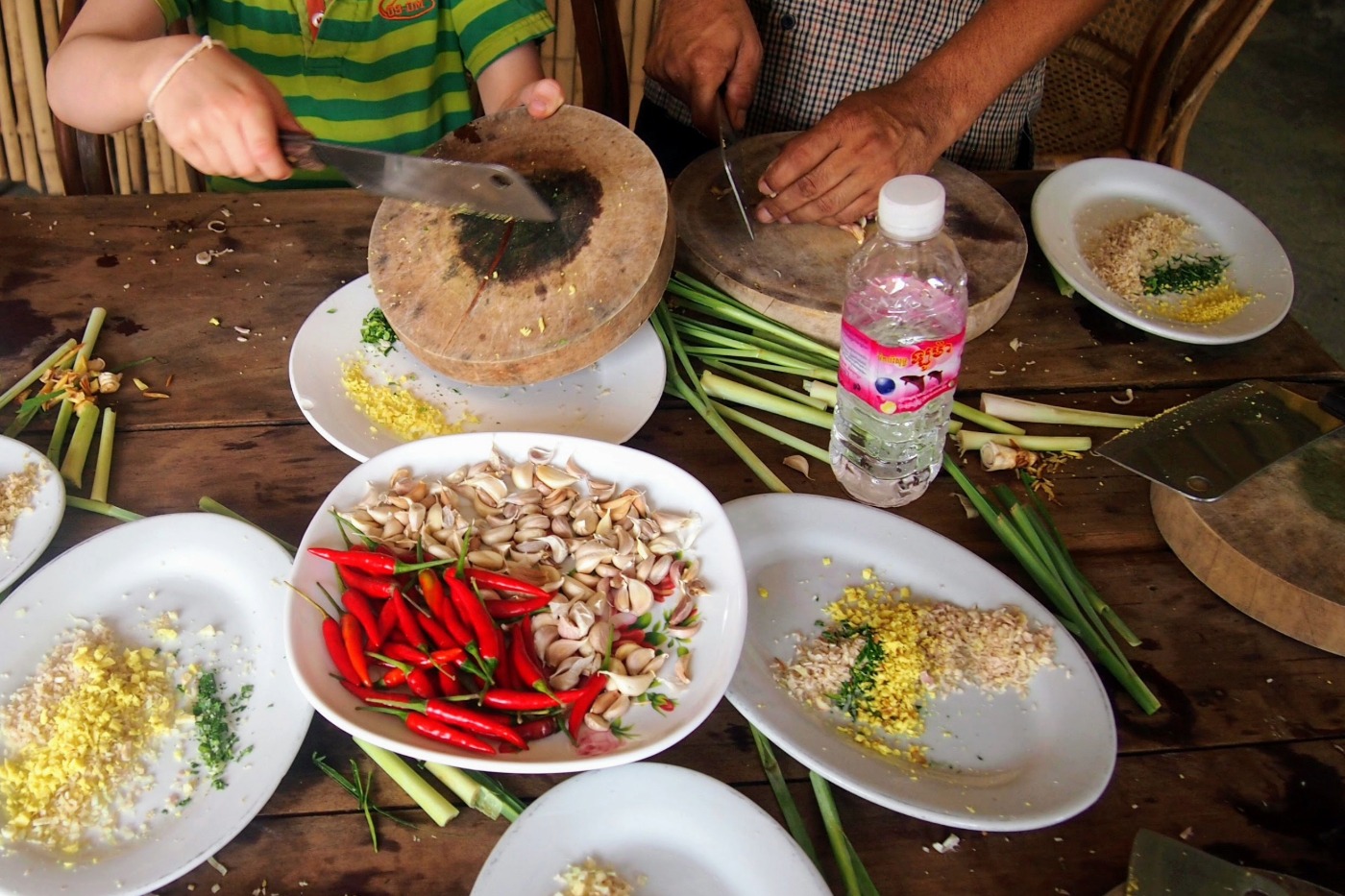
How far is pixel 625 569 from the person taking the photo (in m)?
1.10

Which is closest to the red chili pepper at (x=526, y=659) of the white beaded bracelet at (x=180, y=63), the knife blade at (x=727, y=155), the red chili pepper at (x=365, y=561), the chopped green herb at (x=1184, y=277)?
the red chili pepper at (x=365, y=561)

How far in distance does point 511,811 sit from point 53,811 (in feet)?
1.47

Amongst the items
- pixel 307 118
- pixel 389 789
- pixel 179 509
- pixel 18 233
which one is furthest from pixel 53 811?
pixel 307 118

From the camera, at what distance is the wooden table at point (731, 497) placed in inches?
38.6

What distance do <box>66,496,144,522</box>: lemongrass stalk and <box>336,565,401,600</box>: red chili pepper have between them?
38 centimetres

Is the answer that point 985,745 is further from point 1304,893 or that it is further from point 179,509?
point 179,509

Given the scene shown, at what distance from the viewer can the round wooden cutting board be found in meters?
1.52

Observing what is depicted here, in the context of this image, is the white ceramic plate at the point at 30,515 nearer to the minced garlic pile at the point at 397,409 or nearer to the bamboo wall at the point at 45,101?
the minced garlic pile at the point at 397,409

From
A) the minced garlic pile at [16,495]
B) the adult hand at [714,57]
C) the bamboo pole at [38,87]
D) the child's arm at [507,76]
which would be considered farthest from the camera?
the bamboo pole at [38,87]

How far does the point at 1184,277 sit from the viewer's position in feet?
5.33

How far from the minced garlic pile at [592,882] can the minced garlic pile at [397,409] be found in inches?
25.2

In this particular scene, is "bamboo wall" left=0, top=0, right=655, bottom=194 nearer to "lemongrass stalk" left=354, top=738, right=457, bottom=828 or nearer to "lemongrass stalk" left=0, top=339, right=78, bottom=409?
"lemongrass stalk" left=0, top=339, right=78, bottom=409

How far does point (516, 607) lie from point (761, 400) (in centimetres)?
55

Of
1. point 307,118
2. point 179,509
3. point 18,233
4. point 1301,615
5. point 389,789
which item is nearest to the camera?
point 389,789
